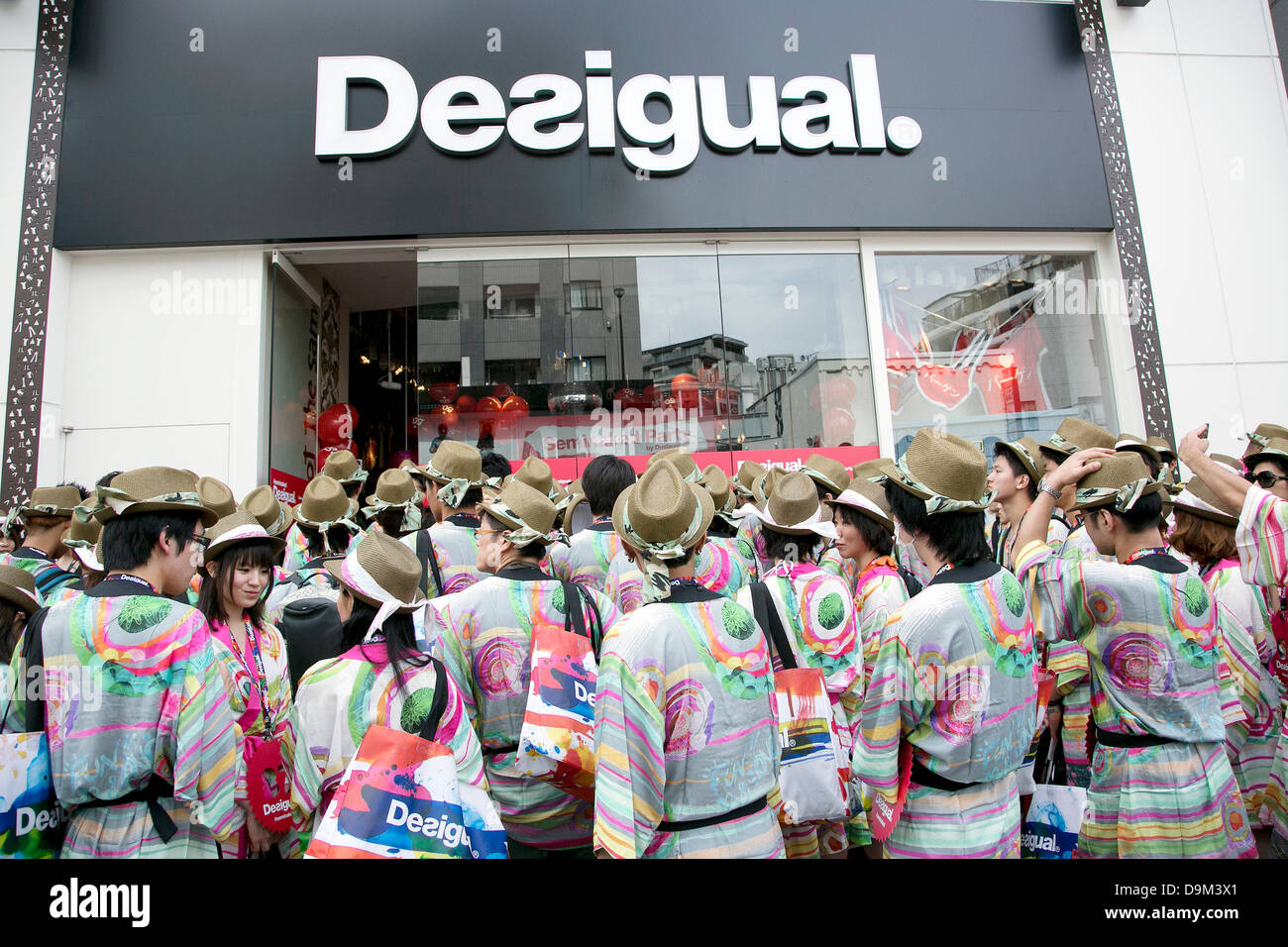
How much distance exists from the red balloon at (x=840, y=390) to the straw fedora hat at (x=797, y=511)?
665cm

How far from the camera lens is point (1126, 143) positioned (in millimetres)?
10312

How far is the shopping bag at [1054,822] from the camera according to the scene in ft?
7.90

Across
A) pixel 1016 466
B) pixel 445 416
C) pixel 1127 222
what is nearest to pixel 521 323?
pixel 445 416

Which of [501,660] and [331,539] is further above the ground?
[331,539]

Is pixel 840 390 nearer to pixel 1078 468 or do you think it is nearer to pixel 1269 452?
pixel 1269 452

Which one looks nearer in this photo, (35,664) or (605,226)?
(35,664)

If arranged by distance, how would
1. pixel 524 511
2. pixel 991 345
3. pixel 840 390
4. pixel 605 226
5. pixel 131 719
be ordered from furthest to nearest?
1. pixel 991 345
2. pixel 840 390
3. pixel 605 226
4. pixel 524 511
5. pixel 131 719

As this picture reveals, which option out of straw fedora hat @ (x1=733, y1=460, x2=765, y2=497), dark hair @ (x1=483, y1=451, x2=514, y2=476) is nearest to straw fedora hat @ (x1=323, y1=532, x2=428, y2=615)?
dark hair @ (x1=483, y1=451, x2=514, y2=476)

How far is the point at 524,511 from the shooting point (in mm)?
3129

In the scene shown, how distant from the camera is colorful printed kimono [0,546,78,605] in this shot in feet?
Answer: 12.6

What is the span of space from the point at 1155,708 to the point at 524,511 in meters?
2.24

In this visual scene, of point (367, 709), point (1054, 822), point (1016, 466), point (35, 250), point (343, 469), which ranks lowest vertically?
point (1054, 822)

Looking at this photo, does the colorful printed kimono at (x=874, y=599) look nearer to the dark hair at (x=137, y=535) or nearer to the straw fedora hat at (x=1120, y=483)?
the straw fedora hat at (x=1120, y=483)

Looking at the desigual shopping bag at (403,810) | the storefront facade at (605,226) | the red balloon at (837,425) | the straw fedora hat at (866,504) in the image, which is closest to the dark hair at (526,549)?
the desigual shopping bag at (403,810)
